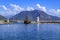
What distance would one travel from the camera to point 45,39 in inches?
1495
